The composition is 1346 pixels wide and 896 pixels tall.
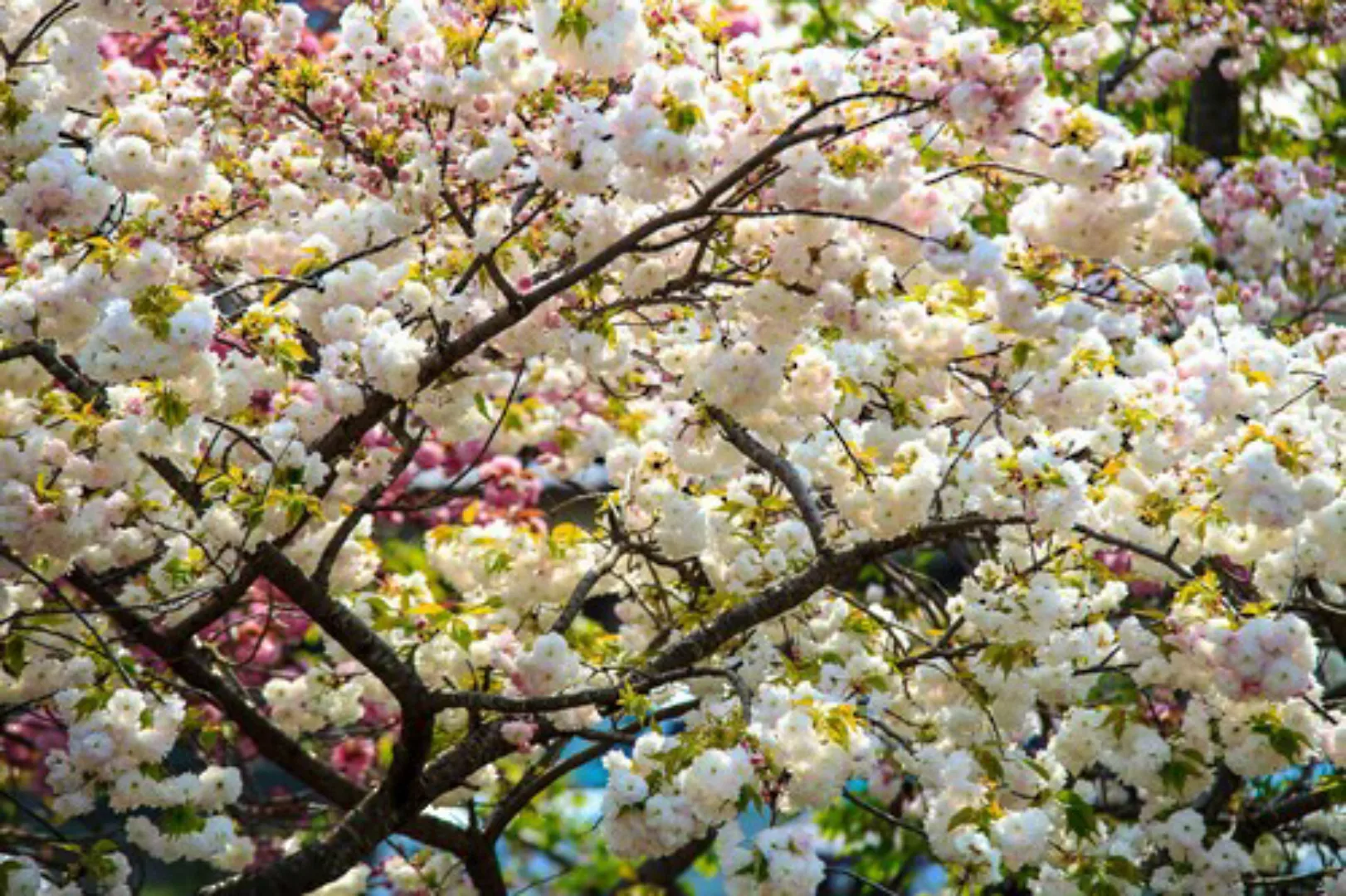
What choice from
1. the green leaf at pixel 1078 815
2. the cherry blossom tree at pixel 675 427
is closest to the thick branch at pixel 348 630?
the cherry blossom tree at pixel 675 427

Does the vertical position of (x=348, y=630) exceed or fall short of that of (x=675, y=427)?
it falls short

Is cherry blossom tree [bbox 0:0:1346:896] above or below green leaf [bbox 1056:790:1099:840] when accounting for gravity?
above

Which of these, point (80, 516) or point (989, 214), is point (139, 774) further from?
point (989, 214)

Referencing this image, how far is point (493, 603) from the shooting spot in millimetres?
6754

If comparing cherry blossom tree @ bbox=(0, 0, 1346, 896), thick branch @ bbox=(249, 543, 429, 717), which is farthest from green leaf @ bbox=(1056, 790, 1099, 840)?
thick branch @ bbox=(249, 543, 429, 717)

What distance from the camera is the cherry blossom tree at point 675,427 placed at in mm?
4500

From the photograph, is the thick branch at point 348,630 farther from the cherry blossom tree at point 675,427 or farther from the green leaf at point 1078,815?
the green leaf at point 1078,815

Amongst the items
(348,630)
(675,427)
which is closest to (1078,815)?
(675,427)

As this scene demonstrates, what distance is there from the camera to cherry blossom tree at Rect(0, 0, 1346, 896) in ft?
14.8

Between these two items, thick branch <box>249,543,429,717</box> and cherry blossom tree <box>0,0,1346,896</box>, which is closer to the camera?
cherry blossom tree <box>0,0,1346,896</box>

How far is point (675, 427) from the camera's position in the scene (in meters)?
6.12

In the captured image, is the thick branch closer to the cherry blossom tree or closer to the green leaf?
the cherry blossom tree

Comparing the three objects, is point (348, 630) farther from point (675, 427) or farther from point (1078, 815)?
point (1078, 815)

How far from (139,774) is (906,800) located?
435 cm
